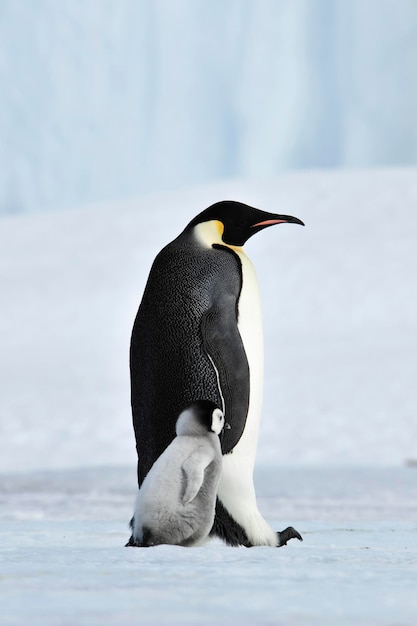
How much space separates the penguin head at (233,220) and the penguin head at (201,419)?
0.73 metres

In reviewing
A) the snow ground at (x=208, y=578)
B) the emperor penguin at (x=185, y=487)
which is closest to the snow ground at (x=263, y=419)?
the snow ground at (x=208, y=578)

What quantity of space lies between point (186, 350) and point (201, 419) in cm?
30

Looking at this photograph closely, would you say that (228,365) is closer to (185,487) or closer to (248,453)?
(248,453)

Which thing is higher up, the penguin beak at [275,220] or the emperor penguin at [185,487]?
the penguin beak at [275,220]

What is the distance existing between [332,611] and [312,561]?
2.67 feet

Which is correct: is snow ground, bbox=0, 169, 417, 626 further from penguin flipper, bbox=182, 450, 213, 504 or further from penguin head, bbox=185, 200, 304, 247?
penguin head, bbox=185, 200, 304, 247

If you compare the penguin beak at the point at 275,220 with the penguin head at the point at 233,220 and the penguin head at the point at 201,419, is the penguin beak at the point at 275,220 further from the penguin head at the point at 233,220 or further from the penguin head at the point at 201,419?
the penguin head at the point at 201,419

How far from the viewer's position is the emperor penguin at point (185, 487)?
2.87 metres

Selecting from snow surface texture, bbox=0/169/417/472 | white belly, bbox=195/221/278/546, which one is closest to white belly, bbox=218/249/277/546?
white belly, bbox=195/221/278/546

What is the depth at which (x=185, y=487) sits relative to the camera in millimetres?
2871

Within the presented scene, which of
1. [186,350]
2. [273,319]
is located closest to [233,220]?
[186,350]

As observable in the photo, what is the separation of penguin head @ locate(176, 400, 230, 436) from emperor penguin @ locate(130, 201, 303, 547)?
171 millimetres

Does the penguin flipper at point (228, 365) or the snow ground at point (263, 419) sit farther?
the penguin flipper at point (228, 365)

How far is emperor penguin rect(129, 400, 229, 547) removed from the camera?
287cm
